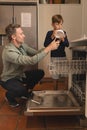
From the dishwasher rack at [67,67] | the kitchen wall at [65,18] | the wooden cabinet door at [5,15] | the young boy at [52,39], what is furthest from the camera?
the kitchen wall at [65,18]

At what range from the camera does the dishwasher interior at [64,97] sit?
1809 mm

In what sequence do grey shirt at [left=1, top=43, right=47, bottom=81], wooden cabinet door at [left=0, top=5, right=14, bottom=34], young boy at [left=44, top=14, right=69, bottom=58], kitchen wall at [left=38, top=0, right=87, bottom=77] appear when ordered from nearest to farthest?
grey shirt at [left=1, top=43, right=47, bottom=81] → young boy at [left=44, top=14, right=69, bottom=58] → wooden cabinet door at [left=0, top=5, right=14, bottom=34] → kitchen wall at [left=38, top=0, right=87, bottom=77]

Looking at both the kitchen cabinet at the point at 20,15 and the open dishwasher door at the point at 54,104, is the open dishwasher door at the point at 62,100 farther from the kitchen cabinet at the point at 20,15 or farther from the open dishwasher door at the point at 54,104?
the kitchen cabinet at the point at 20,15

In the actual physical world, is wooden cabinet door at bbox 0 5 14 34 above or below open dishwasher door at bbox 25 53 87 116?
above

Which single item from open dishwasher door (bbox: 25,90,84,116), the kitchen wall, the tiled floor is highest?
the kitchen wall

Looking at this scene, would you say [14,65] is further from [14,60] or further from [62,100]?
[62,100]

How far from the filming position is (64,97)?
226cm

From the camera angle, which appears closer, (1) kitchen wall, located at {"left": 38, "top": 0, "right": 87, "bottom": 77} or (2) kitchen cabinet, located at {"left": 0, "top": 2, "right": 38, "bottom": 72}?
(2) kitchen cabinet, located at {"left": 0, "top": 2, "right": 38, "bottom": 72}

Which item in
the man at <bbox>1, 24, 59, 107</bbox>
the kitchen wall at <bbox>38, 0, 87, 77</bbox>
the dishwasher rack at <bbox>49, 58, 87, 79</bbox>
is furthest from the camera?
the kitchen wall at <bbox>38, 0, 87, 77</bbox>

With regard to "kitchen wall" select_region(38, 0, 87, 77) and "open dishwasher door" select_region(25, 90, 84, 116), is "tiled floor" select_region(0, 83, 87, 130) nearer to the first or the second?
"open dishwasher door" select_region(25, 90, 84, 116)

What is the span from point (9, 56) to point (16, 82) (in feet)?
0.96

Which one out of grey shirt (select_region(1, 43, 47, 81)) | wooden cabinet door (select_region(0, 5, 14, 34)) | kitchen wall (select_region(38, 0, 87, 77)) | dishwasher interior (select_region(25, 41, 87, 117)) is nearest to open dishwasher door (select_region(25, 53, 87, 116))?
dishwasher interior (select_region(25, 41, 87, 117))

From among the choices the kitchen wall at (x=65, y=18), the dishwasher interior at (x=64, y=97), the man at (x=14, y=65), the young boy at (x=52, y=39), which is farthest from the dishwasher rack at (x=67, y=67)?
the kitchen wall at (x=65, y=18)

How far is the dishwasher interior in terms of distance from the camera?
5.93 feet
